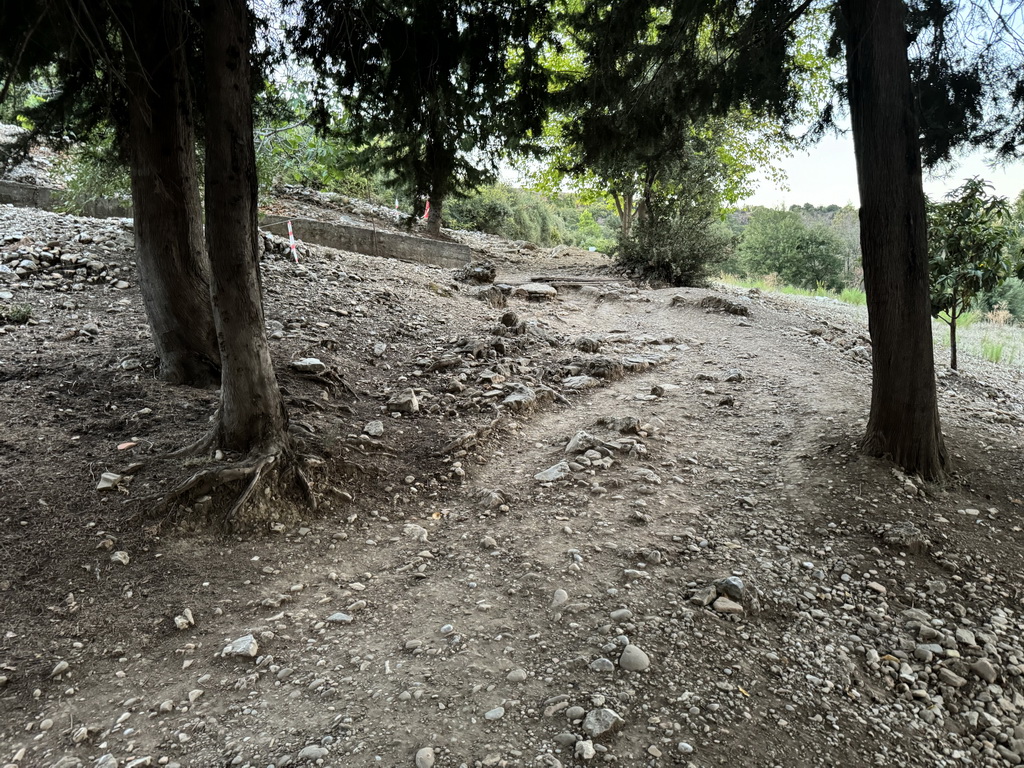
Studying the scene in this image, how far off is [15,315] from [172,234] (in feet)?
6.95

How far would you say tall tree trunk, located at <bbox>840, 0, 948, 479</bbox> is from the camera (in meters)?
3.85

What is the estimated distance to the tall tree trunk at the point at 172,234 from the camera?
16.0 feet

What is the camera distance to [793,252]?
142ft

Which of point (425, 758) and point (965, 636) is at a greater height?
point (965, 636)

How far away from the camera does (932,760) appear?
7.20ft

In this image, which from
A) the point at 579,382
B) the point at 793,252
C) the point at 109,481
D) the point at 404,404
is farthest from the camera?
the point at 793,252

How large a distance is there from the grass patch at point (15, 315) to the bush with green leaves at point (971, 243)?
10392mm

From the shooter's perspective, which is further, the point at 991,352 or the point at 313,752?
the point at 991,352

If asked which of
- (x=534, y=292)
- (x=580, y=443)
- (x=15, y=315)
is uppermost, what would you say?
(x=534, y=292)

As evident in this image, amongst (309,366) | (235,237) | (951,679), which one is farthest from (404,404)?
(951,679)

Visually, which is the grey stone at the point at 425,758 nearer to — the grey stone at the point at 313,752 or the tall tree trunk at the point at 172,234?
the grey stone at the point at 313,752

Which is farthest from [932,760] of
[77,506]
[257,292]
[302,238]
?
[302,238]

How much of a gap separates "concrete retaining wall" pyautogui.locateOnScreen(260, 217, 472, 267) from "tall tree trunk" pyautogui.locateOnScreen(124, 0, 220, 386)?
5324 millimetres

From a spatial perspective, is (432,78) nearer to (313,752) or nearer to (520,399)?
(520,399)
